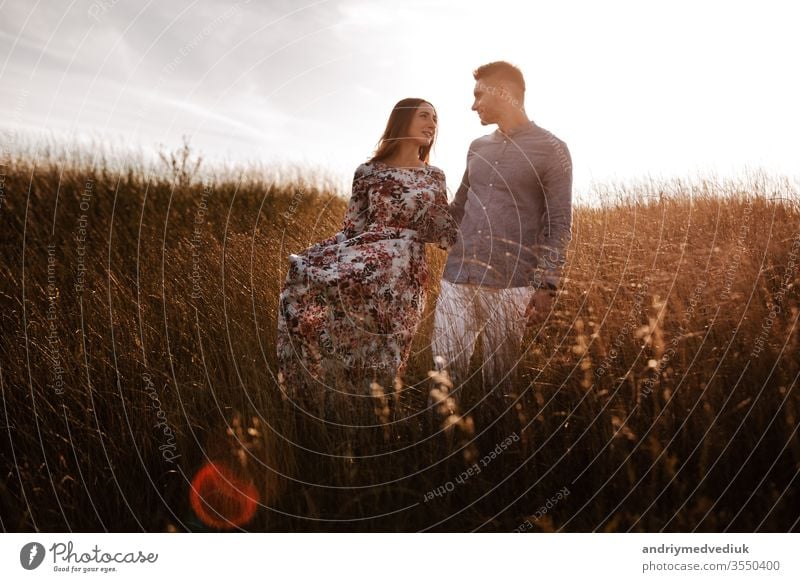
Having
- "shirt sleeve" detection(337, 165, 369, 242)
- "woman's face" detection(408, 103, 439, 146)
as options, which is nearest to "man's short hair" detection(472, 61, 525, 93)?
"woman's face" detection(408, 103, 439, 146)

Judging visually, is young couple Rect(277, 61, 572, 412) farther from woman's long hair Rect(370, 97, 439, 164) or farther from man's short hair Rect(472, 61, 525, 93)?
woman's long hair Rect(370, 97, 439, 164)

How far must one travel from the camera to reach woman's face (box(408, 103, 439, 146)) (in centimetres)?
337

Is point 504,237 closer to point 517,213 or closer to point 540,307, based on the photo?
point 517,213

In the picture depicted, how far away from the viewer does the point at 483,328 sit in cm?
304

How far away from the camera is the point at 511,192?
3.16 m

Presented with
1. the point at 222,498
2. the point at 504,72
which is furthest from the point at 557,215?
the point at 222,498

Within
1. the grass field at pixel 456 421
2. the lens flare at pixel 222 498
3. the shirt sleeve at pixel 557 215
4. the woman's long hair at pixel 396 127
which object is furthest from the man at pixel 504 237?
the lens flare at pixel 222 498

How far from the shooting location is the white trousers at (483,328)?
2.96 metres

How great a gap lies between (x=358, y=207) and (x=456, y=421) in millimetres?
1463


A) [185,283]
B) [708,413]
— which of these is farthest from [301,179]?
[708,413]

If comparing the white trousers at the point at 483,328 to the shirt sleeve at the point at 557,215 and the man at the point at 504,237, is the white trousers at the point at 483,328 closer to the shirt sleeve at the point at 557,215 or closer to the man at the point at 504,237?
the man at the point at 504,237

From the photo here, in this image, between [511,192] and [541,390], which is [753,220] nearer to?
[511,192]

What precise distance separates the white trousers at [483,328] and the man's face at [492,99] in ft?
3.16
